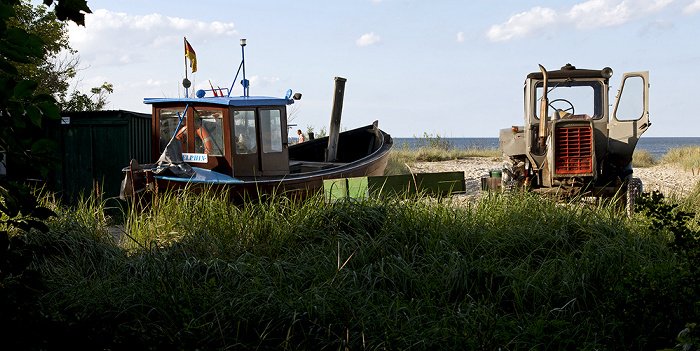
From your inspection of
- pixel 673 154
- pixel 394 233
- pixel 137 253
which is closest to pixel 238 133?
pixel 137 253

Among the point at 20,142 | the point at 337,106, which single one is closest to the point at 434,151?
the point at 337,106

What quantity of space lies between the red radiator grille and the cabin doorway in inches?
173

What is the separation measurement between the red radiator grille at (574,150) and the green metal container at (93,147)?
731 centimetres

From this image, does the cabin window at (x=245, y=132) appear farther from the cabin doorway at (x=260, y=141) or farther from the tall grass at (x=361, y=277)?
the tall grass at (x=361, y=277)

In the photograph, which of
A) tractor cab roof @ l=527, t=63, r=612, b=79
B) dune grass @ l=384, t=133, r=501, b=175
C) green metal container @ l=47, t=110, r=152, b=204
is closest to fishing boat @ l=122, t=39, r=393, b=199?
green metal container @ l=47, t=110, r=152, b=204

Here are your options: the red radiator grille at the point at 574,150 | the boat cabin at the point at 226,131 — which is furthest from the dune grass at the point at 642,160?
the boat cabin at the point at 226,131

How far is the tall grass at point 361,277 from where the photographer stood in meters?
3.69

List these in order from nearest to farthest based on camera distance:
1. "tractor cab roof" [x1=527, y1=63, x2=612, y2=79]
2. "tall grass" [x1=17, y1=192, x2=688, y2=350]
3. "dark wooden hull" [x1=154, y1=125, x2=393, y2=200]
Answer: "tall grass" [x1=17, y1=192, x2=688, y2=350], "dark wooden hull" [x1=154, y1=125, x2=393, y2=200], "tractor cab roof" [x1=527, y1=63, x2=612, y2=79]

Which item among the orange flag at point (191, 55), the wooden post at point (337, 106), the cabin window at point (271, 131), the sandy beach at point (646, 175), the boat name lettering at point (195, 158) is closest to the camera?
the boat name lettering at point (195, 158)

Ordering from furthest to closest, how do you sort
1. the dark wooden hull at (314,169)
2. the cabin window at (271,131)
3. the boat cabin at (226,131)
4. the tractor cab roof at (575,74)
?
1. the cabin window at (271,131)
2. the boat cabin at (226,131)
3. the tractor cab roof at (575,74)
4. the dark wooden hull at (314,169)

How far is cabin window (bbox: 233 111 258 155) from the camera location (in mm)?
9953

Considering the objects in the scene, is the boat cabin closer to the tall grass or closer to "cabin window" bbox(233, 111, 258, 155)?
"cabin window" bbox(233, 111, 258, 155)

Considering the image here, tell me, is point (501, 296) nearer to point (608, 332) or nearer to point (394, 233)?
point (608, 332)

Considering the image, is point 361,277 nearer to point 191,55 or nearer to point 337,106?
point 191,55
